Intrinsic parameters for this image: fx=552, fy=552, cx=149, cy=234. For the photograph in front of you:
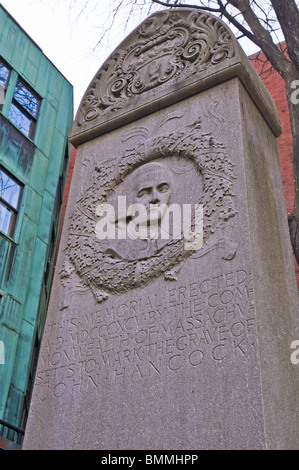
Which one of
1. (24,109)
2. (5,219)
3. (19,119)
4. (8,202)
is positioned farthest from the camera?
(24,109)

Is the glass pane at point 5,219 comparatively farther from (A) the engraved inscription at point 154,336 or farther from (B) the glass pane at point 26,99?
(A) the engraved inscription at point 154,336

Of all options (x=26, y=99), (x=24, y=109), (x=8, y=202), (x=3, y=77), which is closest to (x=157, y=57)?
(x=8, y=202)

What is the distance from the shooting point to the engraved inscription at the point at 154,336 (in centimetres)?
377

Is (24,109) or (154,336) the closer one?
(154,336)

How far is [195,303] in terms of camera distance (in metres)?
4.05

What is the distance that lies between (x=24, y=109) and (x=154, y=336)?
48.5 ft

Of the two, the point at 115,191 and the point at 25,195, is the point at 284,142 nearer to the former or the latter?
the point at 25,195

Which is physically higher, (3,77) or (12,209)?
(3,77)

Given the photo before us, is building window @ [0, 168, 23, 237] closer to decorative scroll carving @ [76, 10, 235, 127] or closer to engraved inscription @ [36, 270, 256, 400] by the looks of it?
decorative scroll carving @ [76, 10, 235, 127]

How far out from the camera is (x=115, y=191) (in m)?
5.29

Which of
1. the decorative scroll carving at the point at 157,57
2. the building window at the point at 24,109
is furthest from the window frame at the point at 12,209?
the decorative scroll carving at the point at 157,57
